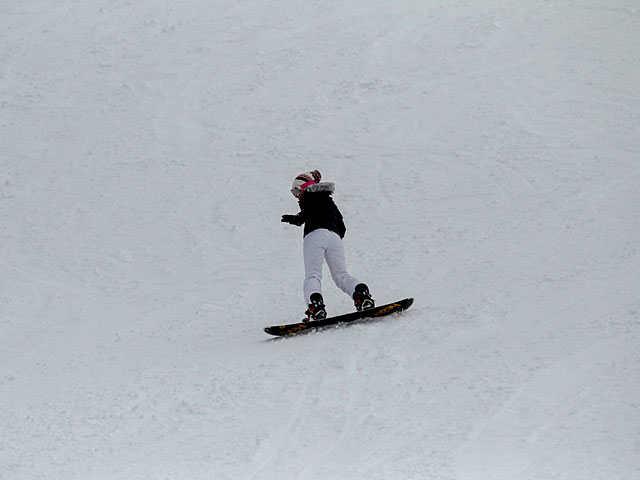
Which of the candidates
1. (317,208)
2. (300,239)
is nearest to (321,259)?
(317,208)

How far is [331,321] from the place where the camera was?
25.6 ft

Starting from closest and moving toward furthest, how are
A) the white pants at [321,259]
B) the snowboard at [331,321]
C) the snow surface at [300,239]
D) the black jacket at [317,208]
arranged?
1. the snow surface at [300,239]
2. the snowboard at [331,321]
3. the white pants at [321,259]
4. the black jacket at [317,208]

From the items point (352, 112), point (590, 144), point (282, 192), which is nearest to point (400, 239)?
point (282, 192)

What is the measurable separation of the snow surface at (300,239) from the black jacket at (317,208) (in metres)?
1.12

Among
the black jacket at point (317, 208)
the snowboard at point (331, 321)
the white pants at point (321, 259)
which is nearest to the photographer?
the snowboard at point (331, 321)

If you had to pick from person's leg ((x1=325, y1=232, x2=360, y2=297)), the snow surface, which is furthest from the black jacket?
the snow surface

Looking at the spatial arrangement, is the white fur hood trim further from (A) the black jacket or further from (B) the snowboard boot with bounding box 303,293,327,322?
(B) the snowboard boot with bounding box 303,293,327,322

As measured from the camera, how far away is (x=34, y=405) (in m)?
6.71

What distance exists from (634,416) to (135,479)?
281 centimetres

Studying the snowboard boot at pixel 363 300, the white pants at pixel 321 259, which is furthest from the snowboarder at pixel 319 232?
the snowboard boot at pixel 363 300

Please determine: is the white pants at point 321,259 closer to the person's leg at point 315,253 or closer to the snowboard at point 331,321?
the person's leg at point 315,253

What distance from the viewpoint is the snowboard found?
7.80 m

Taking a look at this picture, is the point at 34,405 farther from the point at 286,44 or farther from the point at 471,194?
the point at 286,44

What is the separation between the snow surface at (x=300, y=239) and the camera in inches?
208
